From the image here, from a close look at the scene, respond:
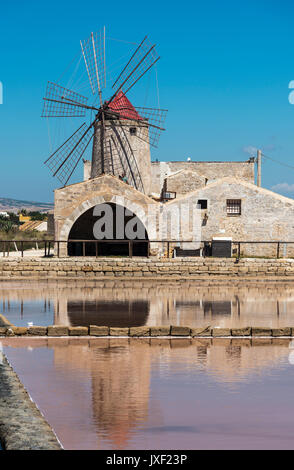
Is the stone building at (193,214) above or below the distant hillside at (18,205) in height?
below

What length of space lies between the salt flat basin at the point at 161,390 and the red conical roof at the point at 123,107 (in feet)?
58.2

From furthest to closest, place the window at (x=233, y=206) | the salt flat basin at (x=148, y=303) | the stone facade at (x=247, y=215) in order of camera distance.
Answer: the window at (x=233, y=206) < the stone facade at (x=247, y=215) < the salt flat basin at (x=148, y=303)

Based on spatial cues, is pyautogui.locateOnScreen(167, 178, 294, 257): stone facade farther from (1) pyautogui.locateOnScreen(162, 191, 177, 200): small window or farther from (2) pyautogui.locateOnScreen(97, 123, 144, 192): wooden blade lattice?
(2) pyautogui.locateOnScreen(97, 123, 144, 192): wooden blade lattice

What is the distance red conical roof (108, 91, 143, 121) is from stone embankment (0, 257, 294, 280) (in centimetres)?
748

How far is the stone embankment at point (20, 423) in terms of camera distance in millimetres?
4340

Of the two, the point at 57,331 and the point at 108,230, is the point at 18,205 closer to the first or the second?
the point at 108,230

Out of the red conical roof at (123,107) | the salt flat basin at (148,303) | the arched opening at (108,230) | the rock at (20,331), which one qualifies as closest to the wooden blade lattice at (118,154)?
the red conical roof at (123,107)

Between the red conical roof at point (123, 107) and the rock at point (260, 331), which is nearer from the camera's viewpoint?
the rock at point (260, 331)

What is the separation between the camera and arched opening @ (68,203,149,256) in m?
23.9

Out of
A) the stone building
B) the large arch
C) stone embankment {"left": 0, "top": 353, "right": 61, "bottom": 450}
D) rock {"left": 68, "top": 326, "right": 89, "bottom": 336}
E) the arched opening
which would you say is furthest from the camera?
the arched opening

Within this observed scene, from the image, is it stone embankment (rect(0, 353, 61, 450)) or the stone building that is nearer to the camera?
stone embankment (rect(0, 353, 61, 450))

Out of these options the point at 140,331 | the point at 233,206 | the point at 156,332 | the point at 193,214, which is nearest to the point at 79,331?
the point at 140,331

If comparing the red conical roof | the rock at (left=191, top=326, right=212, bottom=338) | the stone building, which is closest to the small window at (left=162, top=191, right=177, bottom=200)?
the stone building

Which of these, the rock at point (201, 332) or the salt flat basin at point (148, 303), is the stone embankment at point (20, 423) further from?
the salt flat basin at point (148, 303)
